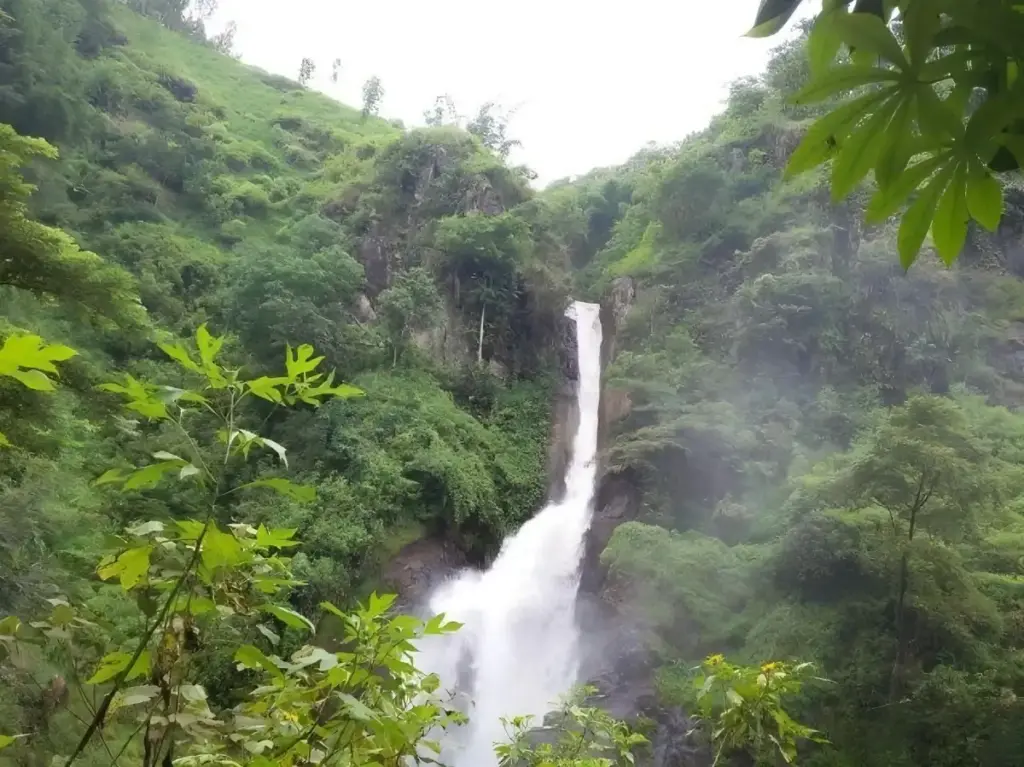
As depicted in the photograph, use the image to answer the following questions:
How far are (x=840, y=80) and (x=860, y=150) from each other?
0.24 feet

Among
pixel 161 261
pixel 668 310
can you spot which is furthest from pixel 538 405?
pixel 161 261

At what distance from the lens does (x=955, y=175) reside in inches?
26.6

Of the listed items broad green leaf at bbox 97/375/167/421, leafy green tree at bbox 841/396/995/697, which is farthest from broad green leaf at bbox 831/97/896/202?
leafy green tree at bbox 841/396/995/697

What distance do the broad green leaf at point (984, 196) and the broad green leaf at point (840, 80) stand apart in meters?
0.12

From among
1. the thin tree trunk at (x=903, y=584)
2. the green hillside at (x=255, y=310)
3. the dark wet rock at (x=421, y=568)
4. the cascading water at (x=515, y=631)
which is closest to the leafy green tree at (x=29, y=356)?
the green hillside at (x=255, y=310)

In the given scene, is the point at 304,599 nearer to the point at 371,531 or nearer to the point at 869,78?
the point at 371,531

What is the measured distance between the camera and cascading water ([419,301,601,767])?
989 centimetres

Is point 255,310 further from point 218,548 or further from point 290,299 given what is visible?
point 218,548

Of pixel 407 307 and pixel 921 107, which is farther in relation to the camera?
pixel 407 307

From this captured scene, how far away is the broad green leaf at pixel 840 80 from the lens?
2.15 ft

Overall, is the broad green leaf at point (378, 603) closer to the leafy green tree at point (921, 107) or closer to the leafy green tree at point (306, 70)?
the leafy green tree at point (921, 107)

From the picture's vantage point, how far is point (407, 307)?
48.8ft

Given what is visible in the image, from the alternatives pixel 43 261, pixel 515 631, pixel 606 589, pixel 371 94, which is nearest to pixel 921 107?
pixel 43 261

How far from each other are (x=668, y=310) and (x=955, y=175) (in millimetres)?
15678
